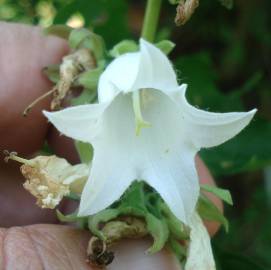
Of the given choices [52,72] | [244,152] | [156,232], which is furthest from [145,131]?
[244,152]

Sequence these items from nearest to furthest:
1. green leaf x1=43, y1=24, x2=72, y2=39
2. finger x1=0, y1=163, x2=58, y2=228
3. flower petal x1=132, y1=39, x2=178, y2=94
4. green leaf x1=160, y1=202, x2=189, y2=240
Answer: flower petal x1=132, y1=39, x2=178, y2=94 → green leaf x1=160, y1=202, x2=189, y2=240 → green leaf x1=43, y1=24, x2=72, y2=39 → finger x1=0, y1=163, x2=58, y2=228

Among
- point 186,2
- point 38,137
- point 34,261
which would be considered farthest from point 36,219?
point 186,2

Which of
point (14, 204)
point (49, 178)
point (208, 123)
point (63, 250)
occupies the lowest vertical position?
point (14, 204)

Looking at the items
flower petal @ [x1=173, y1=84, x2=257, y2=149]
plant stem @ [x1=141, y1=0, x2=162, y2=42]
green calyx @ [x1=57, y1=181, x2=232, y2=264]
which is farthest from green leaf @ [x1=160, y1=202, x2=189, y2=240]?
plant stem @ [x1=141, y1=0, x2=162, y2=42]

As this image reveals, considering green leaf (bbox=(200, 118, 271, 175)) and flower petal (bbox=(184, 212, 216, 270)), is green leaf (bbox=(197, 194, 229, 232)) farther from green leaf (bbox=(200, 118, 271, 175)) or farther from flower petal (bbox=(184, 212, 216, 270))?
green leaf (bbox=(200, 118, 271, 175))

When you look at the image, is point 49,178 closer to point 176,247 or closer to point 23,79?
point 176,247

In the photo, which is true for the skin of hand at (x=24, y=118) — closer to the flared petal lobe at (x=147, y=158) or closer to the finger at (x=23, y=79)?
the finger at (x=23, y=79)
